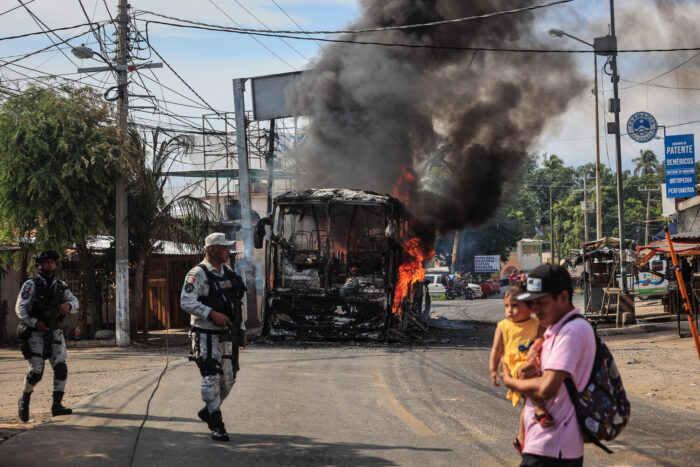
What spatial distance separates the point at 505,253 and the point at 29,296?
188ft

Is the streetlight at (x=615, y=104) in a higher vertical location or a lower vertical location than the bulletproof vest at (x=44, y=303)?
higher

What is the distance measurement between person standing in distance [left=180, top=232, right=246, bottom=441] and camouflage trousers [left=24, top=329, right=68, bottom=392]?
5.76 ft

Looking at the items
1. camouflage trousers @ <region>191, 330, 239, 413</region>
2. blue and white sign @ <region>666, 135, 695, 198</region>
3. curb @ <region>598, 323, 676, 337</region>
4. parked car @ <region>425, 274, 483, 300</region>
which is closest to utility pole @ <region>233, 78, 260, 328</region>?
curb @ <region>598, 323, 676, 337</region>

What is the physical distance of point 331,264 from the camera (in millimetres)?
15688

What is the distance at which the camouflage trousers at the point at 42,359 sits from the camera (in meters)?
7.08

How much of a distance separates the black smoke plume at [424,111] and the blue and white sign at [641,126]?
12.5 feet

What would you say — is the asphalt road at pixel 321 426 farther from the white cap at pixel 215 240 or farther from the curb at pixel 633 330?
the curb at pixel 633 330

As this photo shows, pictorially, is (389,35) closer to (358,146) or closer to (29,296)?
(358,146)

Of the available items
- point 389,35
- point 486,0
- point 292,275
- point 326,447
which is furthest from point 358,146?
point 326,447

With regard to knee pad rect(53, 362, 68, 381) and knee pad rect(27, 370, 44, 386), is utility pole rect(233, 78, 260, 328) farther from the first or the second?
knee pad rect(27, 370, 44, 386)

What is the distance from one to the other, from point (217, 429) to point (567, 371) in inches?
152

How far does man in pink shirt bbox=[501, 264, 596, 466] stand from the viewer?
2.99 m

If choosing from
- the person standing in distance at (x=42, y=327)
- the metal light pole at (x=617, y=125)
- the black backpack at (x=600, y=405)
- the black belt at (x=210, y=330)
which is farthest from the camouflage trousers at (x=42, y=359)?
the metal light pole at (x=617, y=125)

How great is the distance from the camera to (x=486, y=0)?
22.9 meters
